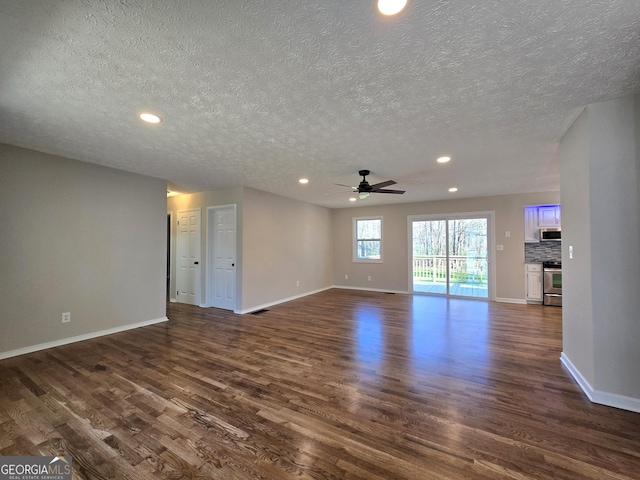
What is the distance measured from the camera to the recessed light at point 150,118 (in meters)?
2.36

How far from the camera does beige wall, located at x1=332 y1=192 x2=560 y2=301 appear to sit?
5887 millimetres

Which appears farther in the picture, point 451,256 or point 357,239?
point 357,239

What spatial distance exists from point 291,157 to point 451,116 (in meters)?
1.94

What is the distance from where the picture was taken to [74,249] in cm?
365

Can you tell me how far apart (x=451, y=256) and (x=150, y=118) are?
263 inches

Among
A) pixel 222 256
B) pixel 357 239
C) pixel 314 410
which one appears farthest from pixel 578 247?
pixel 357 239

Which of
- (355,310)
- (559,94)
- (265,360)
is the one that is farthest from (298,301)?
(559,94)

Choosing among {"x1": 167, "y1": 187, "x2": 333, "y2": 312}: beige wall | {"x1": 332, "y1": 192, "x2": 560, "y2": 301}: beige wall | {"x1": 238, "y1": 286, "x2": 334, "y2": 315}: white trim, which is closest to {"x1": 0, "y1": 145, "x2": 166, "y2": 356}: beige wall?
{"x1": 167, "y1": 187, "x2": 333, "y2": 312}: beige wall

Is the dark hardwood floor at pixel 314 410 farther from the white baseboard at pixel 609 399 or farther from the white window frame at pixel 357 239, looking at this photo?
the white window frame at pixel 357 239

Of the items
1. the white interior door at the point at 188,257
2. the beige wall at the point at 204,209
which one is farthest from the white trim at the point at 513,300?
the white interior door at the point at 188,257

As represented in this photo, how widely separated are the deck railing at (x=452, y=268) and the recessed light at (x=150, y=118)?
6.42m

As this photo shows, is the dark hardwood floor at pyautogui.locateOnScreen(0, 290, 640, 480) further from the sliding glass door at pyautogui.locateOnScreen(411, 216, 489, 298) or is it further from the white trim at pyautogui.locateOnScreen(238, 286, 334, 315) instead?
the sliding glass door at pyautogui.locateOnScreen(411, 216, 489, 298)

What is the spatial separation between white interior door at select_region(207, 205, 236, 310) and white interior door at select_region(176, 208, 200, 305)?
0.35m

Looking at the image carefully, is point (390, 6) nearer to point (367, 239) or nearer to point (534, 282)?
point (534, 282)
